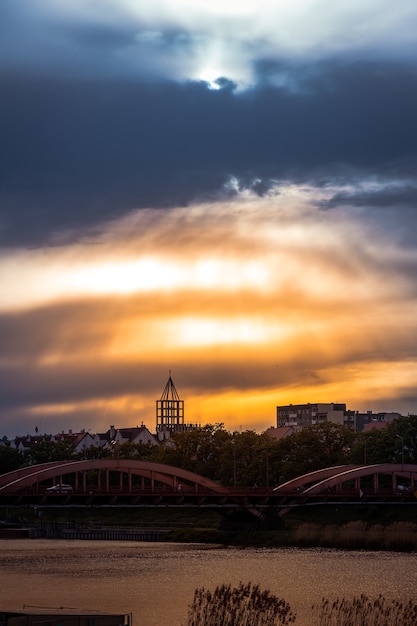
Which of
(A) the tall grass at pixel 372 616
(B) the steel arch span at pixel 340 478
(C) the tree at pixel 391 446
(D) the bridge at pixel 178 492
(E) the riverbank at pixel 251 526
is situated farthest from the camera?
(C) the tree at pixel 391 446

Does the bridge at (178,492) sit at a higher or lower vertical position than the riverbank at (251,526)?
higher

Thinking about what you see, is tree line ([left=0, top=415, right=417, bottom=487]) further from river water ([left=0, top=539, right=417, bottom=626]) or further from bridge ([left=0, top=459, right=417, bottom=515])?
river water ([left=0, top=539, right=417, bottom=626])

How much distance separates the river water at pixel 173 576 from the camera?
195 feet

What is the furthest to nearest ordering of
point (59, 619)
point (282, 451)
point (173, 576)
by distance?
point (282, 451) < point (173, 576) < point (59, 619)

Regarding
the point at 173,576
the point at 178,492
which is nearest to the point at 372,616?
the point at 173,576

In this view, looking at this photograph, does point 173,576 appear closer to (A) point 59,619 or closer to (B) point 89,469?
(A) point 59,619

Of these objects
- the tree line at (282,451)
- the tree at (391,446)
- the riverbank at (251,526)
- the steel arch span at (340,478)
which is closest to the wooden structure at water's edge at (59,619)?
the riverbank at (251,526)

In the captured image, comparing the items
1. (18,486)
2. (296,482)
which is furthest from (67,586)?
(296,482)

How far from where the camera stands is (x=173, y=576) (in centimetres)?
7481

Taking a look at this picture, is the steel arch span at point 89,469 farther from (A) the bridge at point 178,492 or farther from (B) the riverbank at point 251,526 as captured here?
(B) the riverbank at point 251,526

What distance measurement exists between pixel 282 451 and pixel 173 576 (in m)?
83.7

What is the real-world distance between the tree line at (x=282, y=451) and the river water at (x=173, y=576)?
50764 millimetres

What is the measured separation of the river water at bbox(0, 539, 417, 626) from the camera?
59531 millimetres

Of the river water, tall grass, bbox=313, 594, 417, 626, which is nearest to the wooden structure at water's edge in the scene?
tall grass, bbox=313, 594, 417, 626
